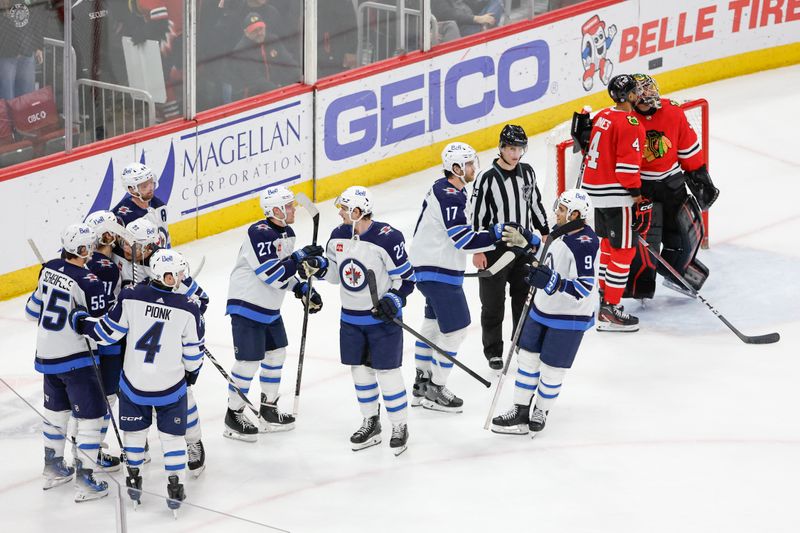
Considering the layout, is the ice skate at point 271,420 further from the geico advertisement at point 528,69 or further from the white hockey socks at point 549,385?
the geico advertisement at point 528,69

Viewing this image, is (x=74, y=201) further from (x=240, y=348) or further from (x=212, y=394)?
(x=240, y=348)

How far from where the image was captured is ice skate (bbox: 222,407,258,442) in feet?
21.4

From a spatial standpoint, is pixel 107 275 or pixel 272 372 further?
pixel 272 372

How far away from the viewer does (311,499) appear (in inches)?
233

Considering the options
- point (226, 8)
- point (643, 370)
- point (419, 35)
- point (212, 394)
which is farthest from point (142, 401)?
point (419, 35)

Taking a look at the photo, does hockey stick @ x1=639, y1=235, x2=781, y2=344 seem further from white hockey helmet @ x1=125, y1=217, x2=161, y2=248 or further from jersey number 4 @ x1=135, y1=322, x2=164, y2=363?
jersey number 4 @ x1=135, y1=322, x2=164, y2=363

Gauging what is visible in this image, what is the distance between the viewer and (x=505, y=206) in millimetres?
7074

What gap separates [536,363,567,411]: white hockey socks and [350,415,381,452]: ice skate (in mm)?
773

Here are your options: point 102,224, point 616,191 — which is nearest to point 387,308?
point 102,224

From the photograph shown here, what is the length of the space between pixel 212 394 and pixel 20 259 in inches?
74.8

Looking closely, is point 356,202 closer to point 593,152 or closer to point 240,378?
point 240,378

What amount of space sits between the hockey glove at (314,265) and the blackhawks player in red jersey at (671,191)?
2460 millimetres

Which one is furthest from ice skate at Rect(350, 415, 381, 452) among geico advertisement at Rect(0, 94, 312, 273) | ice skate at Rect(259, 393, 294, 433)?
geico advertisement at Rect(0, 94, 312, 273)

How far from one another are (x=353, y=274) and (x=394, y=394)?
0.59 meters
